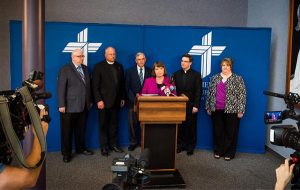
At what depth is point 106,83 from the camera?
502 cm

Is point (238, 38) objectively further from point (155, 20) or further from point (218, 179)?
point (218, 179)

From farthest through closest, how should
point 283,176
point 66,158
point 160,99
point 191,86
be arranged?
point 191,86 → point 66,158 → point 160,99 → point 283,176

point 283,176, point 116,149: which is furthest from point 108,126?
point 283,176

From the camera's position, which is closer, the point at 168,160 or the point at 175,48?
the point at 168,160

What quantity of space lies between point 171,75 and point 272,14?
1.98 m

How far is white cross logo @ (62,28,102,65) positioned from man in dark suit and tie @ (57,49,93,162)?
1.14 feet

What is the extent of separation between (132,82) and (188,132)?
120 centimetres

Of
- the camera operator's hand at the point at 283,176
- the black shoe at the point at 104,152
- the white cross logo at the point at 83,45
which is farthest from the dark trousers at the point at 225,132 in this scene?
the camera operator's hand at the point at 283,176

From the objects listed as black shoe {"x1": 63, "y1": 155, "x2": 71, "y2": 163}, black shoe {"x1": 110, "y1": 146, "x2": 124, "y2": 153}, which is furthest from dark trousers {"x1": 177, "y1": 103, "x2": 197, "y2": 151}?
black shoe {"x1": 63, "y1": 155, "x2": 71, "y2": 163}

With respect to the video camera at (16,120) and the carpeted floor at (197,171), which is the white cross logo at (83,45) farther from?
the video camera at (16,120)

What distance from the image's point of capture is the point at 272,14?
551cm

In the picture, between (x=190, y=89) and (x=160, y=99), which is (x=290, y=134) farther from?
(x=190, y=89)

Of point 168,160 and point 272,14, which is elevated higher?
point 272,14

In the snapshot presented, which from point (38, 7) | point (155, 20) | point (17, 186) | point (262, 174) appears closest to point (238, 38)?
point (155, 20)
